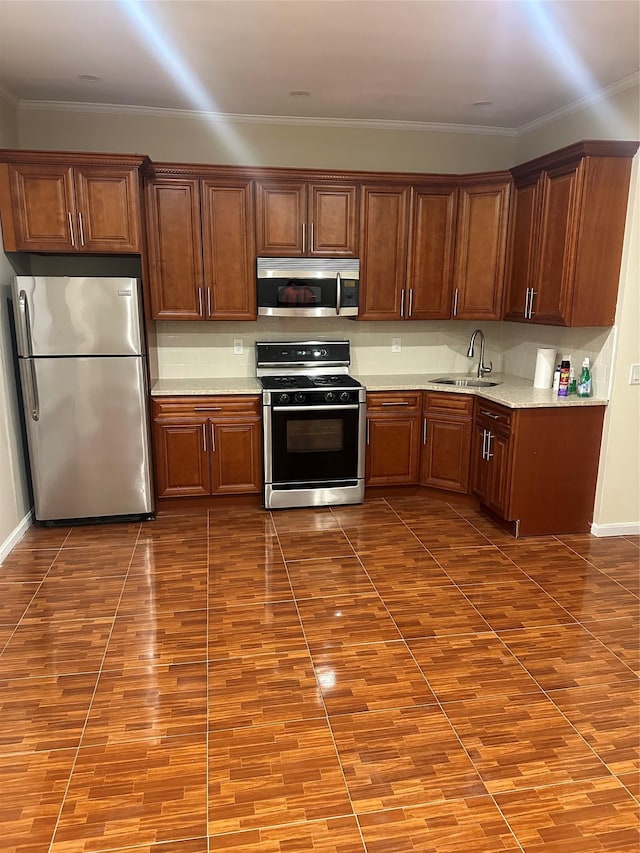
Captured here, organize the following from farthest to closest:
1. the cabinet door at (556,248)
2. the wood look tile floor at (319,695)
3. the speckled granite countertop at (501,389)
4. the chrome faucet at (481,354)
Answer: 1. the chrome faucet at (481,354)
2. the speckled granite countertop at (501,389)
3. the cabinet door at (556,248)
4. the wood look tile floor at (319,695)

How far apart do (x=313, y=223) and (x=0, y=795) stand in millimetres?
3783

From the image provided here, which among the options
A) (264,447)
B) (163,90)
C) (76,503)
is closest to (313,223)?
(163,90)

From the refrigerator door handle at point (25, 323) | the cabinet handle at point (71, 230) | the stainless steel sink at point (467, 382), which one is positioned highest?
the cabinet handle at point (71, 230)

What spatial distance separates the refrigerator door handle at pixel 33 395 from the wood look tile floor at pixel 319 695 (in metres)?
0.80

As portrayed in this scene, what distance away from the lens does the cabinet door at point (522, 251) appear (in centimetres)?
414

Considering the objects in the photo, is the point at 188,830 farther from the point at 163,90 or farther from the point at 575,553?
the point at 163,90

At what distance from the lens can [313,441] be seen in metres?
4.46

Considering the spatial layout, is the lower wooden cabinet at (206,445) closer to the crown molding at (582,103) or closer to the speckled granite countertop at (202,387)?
the speckled granite countertop at (202,387)

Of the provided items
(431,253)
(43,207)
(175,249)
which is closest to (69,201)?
(43,207)

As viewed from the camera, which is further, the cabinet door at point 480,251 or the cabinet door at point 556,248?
the cabinet door at point 480,251

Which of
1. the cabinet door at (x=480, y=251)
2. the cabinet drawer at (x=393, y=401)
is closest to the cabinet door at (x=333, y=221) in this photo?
the cabinet door at (x=480, y=251)

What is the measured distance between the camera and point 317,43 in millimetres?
3115

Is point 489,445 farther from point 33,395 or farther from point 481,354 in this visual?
point 33,395

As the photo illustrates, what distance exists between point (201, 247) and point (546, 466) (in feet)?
9.12
